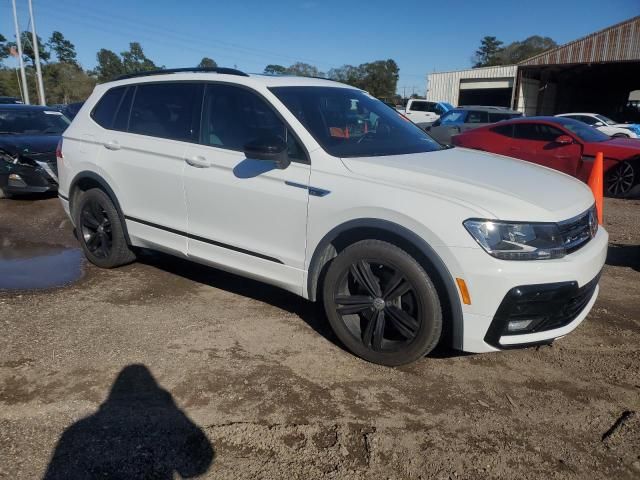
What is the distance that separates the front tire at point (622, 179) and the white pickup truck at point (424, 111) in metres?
15.5

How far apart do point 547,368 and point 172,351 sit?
2.50m

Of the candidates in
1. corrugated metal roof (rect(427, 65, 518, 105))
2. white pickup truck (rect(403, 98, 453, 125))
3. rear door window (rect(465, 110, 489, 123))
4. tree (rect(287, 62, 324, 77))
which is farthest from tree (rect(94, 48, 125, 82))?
rear door window (rect(465, 110, 489, 123))

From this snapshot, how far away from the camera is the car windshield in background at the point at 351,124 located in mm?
3608

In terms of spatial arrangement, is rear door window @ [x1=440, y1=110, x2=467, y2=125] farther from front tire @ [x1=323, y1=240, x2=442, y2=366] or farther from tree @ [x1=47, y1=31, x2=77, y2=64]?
tree @ [x1=47, y1=31, x2=77, y2=64]

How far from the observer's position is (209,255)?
13.3ft

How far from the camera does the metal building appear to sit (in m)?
27.8

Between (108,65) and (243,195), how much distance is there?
104 m

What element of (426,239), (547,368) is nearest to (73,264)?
(426,239)

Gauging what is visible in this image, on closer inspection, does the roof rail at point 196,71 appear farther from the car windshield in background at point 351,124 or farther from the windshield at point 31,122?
the windshield at point 31,122

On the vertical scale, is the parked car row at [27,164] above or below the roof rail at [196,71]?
below

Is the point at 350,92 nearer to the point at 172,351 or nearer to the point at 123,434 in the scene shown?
the point at 172,351

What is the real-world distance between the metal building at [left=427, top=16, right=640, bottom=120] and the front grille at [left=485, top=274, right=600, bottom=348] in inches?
1172

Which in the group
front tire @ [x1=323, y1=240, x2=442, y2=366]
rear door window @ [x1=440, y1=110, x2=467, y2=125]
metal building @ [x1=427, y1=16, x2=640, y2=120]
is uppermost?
metal building @ [x1=427, y1=16, x2=640, y2=120]

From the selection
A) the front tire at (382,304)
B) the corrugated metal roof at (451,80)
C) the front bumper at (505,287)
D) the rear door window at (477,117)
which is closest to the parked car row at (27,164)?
the front tire at (382,304)
